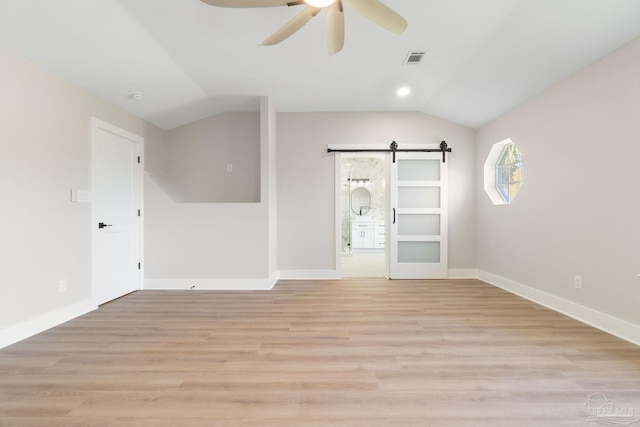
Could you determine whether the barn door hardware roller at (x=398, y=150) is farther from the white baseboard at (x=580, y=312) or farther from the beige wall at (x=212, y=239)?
the white baseboard at (x=580, y=312)

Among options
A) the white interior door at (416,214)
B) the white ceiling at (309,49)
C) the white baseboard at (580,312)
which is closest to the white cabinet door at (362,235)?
the white interior door at (416,214)

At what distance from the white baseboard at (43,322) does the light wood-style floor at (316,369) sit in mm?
106

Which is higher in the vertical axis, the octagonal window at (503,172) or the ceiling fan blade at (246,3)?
the ceiling fan blade at (246,3)

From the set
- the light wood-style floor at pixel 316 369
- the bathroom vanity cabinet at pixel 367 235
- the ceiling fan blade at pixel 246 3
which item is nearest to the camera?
the light wood-style floor at pixel 316 369

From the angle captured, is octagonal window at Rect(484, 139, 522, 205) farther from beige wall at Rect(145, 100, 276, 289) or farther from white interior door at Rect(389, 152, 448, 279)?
beige wall at Rect(145, 100, 276, 289)

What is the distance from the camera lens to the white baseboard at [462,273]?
15.2 feet

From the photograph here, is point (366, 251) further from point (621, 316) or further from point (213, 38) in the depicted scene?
point (213, 38)

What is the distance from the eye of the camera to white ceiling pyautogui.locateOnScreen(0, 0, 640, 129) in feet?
7.41

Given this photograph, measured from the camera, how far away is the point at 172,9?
7.70ft

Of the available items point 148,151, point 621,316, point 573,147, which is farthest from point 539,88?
point 148,151

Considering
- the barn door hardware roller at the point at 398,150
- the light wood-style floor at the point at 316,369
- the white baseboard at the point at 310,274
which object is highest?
the barn door hardware roller at the point at 398,150

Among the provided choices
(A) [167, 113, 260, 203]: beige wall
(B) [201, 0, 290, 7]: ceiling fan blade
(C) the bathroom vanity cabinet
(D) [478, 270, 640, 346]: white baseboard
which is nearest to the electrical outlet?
(D) [478, 270, 640, 346]: white baseboard

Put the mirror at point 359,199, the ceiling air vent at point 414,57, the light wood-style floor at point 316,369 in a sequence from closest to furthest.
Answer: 1. the light wood-style floor at point 316,369
2. the ceiling air vent at point 414,57
3. the mirror at point 359,199

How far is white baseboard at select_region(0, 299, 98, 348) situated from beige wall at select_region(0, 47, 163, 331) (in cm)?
4
